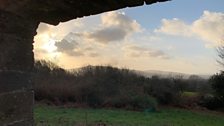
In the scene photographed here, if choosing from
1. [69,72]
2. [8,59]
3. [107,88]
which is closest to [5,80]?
[8,59]

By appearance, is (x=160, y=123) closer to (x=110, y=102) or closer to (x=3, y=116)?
(x=110, y=102)

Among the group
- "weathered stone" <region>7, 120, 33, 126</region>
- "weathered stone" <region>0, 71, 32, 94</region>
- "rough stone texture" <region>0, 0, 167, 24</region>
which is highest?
"rough stone texture" <region>0, 0, 167, 24</region>

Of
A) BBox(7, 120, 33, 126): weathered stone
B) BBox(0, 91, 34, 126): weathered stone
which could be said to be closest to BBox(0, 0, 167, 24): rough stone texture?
BBox(0, 91, 34, 126): weathered stone

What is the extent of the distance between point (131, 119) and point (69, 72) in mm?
10050

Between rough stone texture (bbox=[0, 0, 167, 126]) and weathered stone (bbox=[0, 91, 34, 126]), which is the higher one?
rough stone texture (bbox=[0, 0, 167, 126])

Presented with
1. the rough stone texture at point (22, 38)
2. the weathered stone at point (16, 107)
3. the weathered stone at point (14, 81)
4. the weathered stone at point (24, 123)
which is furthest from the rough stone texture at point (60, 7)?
the weathered stone at point (24, 123)

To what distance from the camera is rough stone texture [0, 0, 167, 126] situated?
2959 millimetres

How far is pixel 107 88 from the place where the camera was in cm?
2267

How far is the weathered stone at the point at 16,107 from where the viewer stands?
296cm

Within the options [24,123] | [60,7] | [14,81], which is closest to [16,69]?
[14,81]

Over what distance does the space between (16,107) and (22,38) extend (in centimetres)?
56

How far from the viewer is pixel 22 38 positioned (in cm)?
322

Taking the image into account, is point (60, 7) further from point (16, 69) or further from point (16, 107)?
point (16, 107)

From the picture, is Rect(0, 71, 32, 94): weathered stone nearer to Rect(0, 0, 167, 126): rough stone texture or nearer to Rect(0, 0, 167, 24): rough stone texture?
Rect(0, 0, 167, 126): rough stone texture
